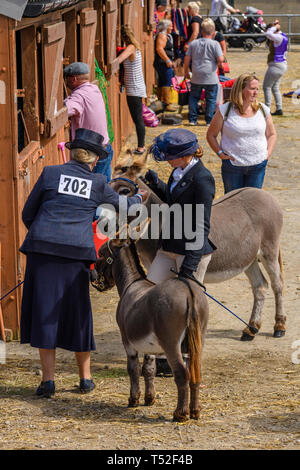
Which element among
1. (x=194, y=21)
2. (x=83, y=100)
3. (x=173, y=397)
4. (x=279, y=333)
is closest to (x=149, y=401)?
(x=173, y=397)

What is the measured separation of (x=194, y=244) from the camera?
19.4 ft

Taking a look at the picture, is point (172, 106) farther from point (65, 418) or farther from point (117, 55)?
point (65, 418)

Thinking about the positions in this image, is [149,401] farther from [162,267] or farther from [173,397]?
[162,267]

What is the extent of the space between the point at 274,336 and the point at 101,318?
5.56 ft

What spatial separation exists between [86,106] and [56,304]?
3.47 meters

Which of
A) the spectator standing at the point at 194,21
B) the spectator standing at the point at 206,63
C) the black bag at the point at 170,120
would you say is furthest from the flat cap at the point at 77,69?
the spectator standing at the point at 194,21

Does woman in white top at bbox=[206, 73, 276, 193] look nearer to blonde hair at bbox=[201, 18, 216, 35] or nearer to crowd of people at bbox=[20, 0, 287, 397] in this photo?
crowd of people at bbox=[20, 0, 287, 397]

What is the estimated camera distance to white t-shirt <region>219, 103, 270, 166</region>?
8.02m

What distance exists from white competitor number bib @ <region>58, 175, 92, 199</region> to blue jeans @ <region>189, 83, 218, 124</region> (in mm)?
11639

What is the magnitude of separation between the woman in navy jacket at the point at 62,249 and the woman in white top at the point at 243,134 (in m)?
2.42

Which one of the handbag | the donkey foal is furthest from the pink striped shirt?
the handbag

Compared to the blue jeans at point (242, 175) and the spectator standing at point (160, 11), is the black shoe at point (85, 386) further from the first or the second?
the spectator standing at point (160, 11)

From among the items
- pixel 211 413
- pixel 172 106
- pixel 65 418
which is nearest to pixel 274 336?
pixel 211 413

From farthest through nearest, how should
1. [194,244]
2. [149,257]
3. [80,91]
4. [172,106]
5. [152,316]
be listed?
[172,106] < [80,91] < [149,257] < [194,244] < [152,316]
